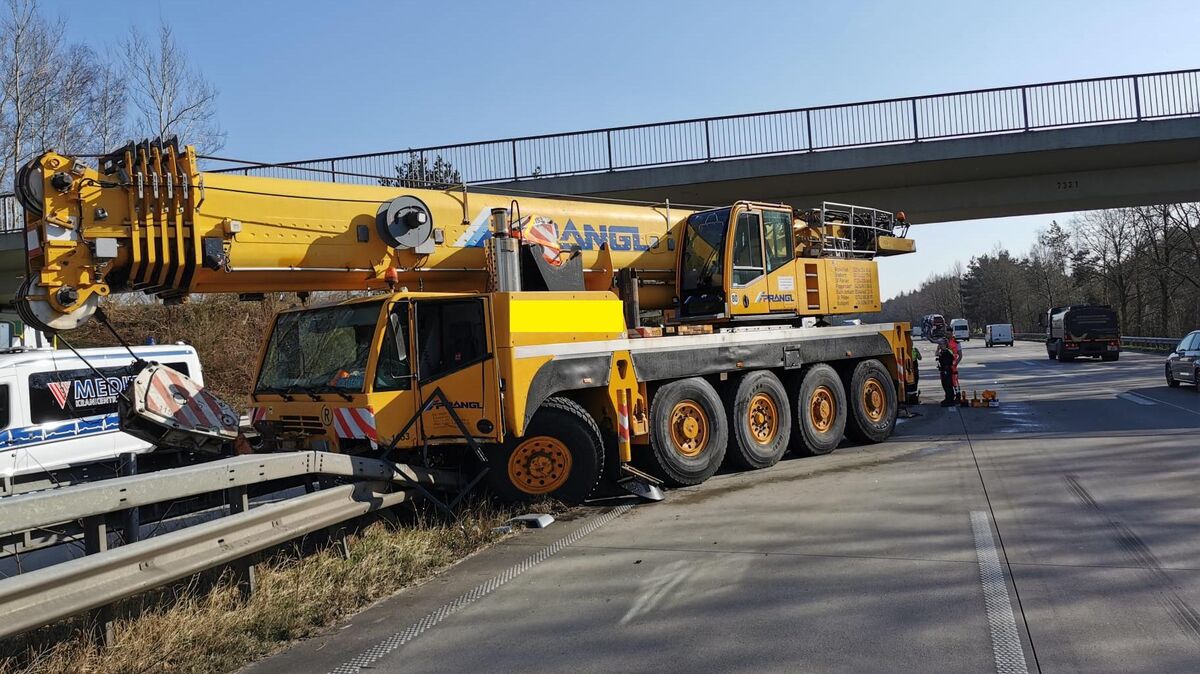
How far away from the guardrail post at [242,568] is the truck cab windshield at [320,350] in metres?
1.72

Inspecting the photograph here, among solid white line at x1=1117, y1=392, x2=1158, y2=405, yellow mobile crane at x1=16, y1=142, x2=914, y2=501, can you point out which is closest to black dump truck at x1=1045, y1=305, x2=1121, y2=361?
solid white line at x1=1117, y1=392, x2=1158, y2=405

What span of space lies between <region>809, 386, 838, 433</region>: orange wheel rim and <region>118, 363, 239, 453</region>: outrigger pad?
7668 millimetres

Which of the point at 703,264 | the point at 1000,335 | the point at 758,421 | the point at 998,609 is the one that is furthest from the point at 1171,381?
the point at 1000,335

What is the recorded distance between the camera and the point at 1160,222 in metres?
47.4

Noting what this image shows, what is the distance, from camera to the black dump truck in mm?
33125

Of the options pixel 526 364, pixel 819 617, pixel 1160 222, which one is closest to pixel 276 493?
pixel 526 364

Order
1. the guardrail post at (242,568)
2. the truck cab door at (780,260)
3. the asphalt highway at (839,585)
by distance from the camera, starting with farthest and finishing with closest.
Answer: the truck cab door at (780,260)
the guardrail post at (242,568)
the asphalt highway at (839,585)

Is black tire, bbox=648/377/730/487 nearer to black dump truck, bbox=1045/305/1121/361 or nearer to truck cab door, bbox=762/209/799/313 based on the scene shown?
truck cab door, bbox=762/209/799/313

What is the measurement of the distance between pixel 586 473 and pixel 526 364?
1314 mm

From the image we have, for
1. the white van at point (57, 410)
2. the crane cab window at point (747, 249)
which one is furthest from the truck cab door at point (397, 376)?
the crane cab window at point (747, 249)

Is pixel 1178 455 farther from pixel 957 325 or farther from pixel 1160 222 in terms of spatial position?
pixel 957 325

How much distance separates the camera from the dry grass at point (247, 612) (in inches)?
171

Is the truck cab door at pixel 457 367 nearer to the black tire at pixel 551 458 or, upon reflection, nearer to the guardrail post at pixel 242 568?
the black tire at pixel 551 458

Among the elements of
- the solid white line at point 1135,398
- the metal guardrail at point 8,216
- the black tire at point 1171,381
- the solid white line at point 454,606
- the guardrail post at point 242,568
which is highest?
the metal guardrail at point 8,216
